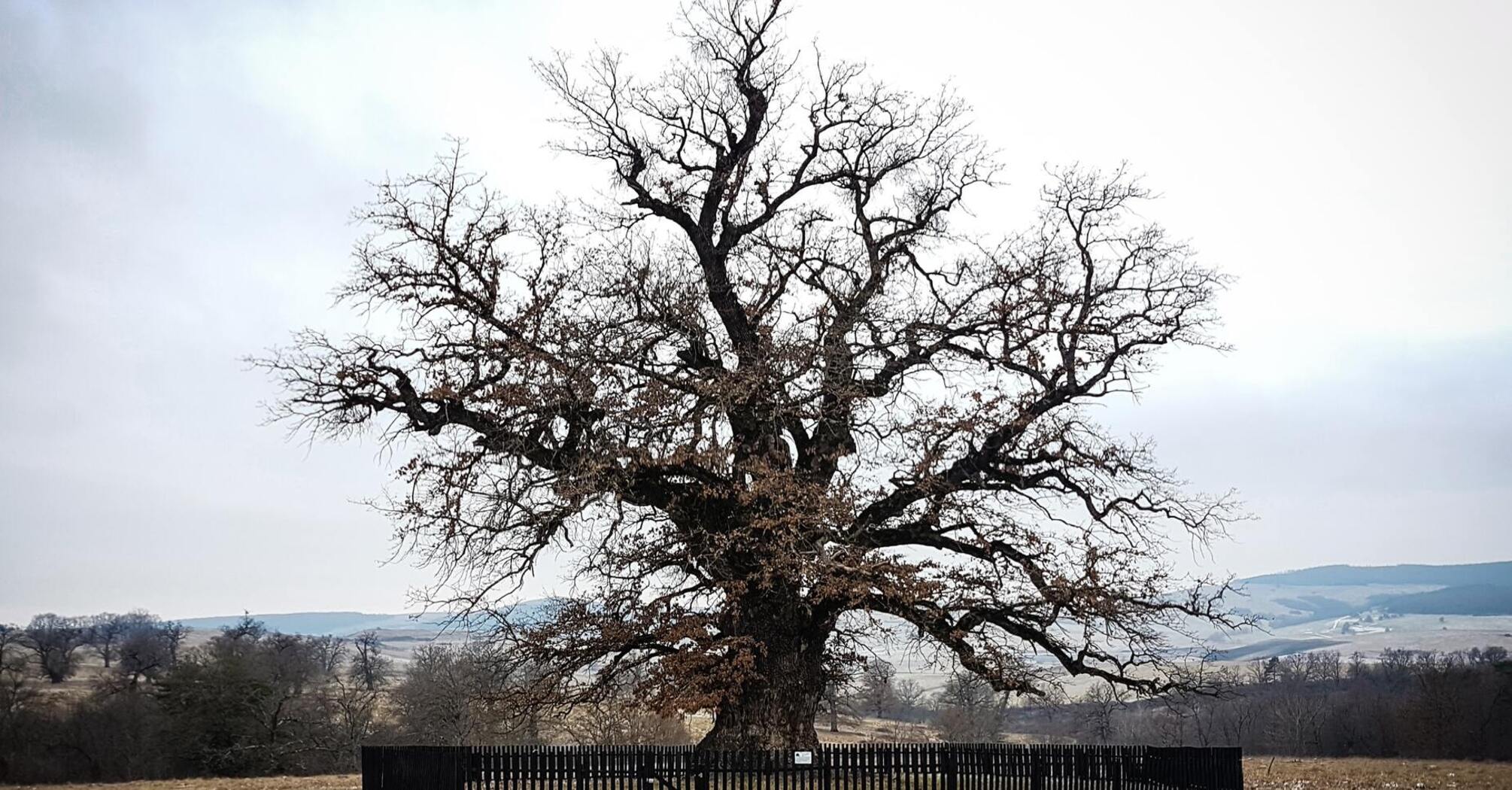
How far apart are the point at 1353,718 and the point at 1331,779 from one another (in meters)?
30.7

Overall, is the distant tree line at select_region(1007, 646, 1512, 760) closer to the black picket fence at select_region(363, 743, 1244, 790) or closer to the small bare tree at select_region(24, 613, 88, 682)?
A: the black picket fence at select_region(363, 743, 1244, 790)

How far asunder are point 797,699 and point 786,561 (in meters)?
3.84

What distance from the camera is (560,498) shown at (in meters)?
19.1

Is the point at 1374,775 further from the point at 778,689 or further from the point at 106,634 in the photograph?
the point at 106,634

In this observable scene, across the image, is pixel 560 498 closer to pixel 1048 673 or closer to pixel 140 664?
pixel 1048 673

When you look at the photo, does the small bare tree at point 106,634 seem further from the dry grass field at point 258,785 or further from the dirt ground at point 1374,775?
the dirt ground at point 1374,775

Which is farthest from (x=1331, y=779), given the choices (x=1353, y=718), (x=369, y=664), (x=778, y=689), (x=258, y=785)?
(x=369, y=664)

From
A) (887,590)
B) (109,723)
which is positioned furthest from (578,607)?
(109,723)

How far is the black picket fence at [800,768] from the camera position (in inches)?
696

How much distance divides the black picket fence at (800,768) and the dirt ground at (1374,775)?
11.1 metres

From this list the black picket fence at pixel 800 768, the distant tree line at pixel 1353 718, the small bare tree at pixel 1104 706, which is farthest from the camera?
the distant tree line at pixel 1353 718

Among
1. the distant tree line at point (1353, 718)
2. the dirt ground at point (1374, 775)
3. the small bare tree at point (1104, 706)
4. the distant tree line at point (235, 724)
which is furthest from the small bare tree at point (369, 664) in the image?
the dirt ground at point (1374, 775)

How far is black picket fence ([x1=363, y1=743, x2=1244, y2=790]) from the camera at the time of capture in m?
17.7

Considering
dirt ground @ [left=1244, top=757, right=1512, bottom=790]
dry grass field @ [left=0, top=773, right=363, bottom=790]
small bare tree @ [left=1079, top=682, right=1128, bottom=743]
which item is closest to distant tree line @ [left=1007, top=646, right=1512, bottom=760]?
dirt ground @ [left=1244, top=757, right=1512, bottom=790]
